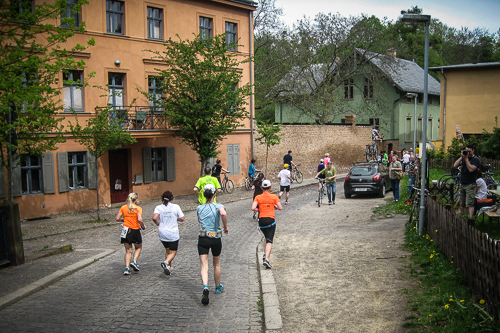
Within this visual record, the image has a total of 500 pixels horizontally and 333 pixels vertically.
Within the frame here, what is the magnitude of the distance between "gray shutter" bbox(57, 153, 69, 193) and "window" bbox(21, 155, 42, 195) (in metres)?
0.74

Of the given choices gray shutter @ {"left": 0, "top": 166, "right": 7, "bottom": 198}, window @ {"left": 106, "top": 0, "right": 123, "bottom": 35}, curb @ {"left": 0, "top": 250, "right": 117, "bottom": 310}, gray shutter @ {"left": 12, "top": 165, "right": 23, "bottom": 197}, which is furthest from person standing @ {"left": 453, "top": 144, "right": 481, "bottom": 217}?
window @ {"left": 106, "top": 0, "right": 123, "bottom": 35}

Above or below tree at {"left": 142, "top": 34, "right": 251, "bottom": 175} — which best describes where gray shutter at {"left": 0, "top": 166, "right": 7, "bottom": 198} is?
below

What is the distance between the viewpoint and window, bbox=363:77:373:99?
4029 centimetres

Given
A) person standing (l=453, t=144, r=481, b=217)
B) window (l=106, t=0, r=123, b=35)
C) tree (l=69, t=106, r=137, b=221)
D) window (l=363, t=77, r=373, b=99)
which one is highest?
window (l=106, t=0, r=123, b=35)

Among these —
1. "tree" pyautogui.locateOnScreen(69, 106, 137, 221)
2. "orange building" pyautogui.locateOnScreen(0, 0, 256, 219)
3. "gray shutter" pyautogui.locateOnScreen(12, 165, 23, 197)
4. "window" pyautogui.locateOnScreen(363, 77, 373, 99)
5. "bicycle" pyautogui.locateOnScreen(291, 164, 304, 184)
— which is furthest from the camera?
"window" pyautogui.locateOnScreen(363, 77, 373, 99)

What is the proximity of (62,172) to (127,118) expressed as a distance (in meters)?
3.68

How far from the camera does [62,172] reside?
1902cm

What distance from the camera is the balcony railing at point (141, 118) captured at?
67.5ft

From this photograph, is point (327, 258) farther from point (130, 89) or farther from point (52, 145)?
point (130, 89)

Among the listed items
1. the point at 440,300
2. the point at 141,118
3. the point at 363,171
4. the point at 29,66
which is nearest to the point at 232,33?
the point at 141,118

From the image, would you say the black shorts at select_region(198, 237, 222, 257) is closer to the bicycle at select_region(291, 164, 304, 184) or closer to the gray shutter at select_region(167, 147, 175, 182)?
the gray shutter at select_region(167, 147, 175, 182)

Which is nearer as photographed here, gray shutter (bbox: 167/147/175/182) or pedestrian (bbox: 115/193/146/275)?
pedestrian (bbox: 115/193/146/275)

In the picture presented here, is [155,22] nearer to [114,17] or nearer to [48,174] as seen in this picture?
[114,17]

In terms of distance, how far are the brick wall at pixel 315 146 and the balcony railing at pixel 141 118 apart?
24.8ft
